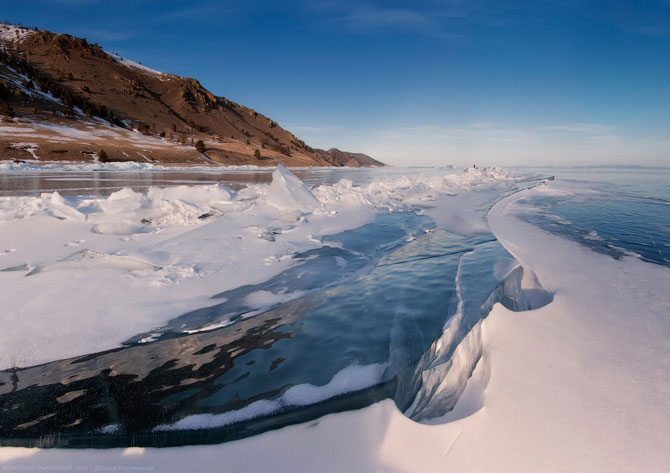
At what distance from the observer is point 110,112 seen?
4706cm

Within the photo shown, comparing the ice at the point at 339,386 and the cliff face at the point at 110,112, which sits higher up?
the cliff face at the point at 110,112

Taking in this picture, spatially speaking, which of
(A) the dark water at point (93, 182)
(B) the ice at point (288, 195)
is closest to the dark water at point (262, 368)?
(B) the ice at point (288, 195)

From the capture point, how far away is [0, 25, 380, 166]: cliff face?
3234 cm

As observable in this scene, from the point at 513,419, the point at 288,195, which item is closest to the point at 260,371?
the point at 513,419

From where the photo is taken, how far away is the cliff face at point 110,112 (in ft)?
106

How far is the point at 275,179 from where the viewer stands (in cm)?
715

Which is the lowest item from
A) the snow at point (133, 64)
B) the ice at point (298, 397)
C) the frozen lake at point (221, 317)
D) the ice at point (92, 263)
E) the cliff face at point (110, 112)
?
the ice at point (298, 397)

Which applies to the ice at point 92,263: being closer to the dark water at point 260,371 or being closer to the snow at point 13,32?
the dark water at point 260,371

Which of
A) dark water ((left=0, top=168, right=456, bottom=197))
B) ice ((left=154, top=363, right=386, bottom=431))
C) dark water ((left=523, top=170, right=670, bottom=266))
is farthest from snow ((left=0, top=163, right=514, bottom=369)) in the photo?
dark water ((left=0, top=168, right=456, bottom=197))

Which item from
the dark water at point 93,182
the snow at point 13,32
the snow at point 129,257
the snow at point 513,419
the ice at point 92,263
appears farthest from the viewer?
the snow at point 13,32

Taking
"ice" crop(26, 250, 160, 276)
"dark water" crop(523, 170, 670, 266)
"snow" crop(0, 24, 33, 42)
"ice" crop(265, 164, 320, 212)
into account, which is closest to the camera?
"ice" crop(26, 250, 160, 276)

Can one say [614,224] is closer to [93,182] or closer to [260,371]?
[260,371]

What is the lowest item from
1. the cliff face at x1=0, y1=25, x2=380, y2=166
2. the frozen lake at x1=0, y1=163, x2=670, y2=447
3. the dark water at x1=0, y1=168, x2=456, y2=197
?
the frozen lake at x1=0, y1=163, x2=670, y2=447

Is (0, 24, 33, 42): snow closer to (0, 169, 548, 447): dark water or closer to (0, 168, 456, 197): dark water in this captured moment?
(0, 168, 456, 197): dark water
